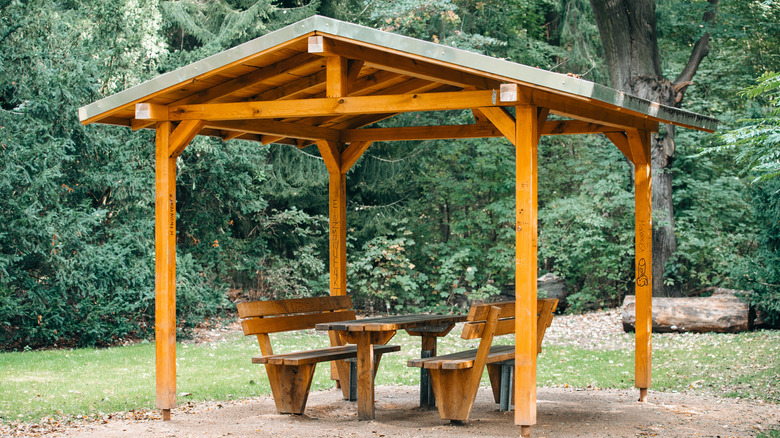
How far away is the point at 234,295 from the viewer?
18.2 meters

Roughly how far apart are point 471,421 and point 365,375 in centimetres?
103

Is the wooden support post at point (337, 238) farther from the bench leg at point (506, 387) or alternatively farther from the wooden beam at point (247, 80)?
the bench leg at point (506, 387)

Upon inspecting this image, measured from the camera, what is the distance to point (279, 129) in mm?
8508

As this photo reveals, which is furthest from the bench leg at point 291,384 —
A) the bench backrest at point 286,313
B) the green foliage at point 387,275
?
the green foliage at point 387,275

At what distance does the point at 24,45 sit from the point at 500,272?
1084 centimetres

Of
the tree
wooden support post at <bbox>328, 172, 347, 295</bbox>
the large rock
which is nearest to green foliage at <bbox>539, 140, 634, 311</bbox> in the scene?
the large rock

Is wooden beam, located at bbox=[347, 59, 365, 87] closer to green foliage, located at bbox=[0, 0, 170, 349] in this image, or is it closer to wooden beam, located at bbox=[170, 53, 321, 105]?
wooden beam, located at bbox=[170, 53, 321, 105]

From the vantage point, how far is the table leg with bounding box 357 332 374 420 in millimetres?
7168

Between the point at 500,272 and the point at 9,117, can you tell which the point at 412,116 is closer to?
the point at 500,272

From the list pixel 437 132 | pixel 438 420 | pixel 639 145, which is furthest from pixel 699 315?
pixel 438 420

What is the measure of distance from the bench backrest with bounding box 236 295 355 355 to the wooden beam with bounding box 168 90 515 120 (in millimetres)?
1734

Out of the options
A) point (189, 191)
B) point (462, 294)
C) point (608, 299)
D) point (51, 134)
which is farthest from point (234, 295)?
point (608, 299)

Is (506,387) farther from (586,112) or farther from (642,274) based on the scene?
(586,112)

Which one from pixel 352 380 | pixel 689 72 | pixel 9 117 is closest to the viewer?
pixel 352 380
